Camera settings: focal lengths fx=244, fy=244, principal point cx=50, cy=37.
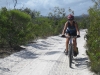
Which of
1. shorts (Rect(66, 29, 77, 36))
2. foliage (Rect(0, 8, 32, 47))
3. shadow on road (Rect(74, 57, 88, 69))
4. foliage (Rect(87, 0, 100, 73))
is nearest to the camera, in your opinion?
foliage (Rect(87, 0, 100, 73))

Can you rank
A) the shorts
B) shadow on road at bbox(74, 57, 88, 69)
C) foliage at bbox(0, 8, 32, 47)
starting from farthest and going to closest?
foliage at bbox(0, 8, 32, 47)
the shorts
shadow on road at bbox(74, 57, 88, 69)

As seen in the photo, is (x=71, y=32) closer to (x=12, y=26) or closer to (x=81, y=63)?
(x=81, y=63)

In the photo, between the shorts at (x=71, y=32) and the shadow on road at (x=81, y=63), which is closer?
the shadow on road at (x=81, y=63)

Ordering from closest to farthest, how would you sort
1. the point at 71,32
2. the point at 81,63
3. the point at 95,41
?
1. the point at 95,41
2. the point at 71,32
3. the point at 81,63

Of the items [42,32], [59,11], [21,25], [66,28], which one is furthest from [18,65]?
[59,11]

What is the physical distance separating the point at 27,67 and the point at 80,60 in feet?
7.89

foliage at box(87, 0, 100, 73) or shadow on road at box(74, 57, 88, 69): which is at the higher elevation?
foliage at box(87, 0, 100, 73)

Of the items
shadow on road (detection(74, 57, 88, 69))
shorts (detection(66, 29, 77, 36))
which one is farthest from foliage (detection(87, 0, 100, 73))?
shorts (detection(66, 29, 77, 36))

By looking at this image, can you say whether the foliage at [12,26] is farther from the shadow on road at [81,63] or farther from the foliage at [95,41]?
the shadow on road at [81,63]

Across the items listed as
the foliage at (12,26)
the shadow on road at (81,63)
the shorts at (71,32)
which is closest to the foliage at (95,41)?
the shadow on road at (81,63)

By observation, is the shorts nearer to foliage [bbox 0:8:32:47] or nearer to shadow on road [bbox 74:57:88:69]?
shadow on road [bbox 74:57:88:69]

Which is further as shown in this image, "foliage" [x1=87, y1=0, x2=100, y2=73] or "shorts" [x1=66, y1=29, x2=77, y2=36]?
"shorts" [x1=66, y1=29, x2=77, y2=36]

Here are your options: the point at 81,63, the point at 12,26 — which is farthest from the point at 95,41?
the point at 12,26

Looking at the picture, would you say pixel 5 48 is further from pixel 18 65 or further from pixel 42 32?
pixel 42 32
